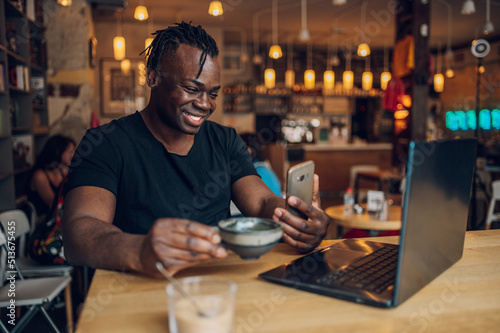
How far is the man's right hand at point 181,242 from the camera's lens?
76 cm

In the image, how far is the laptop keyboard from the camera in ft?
2.77

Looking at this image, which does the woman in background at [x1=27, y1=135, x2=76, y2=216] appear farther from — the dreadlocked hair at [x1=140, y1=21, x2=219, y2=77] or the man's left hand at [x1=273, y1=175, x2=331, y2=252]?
the man's left hand at [x1=273, y1=175, x2=331, y2=252]

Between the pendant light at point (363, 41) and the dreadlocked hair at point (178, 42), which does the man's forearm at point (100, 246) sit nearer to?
the dreadlocked hair at point (178, 42)

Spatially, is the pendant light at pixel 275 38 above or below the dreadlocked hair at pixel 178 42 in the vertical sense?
above

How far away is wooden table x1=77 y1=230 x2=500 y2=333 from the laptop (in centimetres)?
3

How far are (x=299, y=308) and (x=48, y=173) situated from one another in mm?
3186

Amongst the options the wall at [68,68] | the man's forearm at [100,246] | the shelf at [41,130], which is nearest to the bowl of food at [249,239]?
the man's forearm at [100,246]

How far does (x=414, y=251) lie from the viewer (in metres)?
0.79

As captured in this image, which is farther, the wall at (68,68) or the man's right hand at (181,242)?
the wall at (68,68)

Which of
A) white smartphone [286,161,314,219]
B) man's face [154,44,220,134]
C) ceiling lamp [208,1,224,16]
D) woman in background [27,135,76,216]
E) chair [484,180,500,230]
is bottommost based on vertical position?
chair [484,180,500,230]

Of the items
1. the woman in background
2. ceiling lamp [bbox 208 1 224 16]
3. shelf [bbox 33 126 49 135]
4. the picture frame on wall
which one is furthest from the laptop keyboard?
the picture frame on wall

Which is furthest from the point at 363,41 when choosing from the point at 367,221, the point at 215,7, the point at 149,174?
the point at 149,174

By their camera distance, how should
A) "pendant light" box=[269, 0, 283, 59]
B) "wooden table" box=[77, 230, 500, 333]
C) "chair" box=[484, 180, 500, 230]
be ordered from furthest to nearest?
"pendant light" box=[269, 0, 283, 59]
"chair" box=[484, 180, 500, 230]
"wooden table" box=[77, 230, 500, 333]

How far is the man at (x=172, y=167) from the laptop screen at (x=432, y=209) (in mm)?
287
